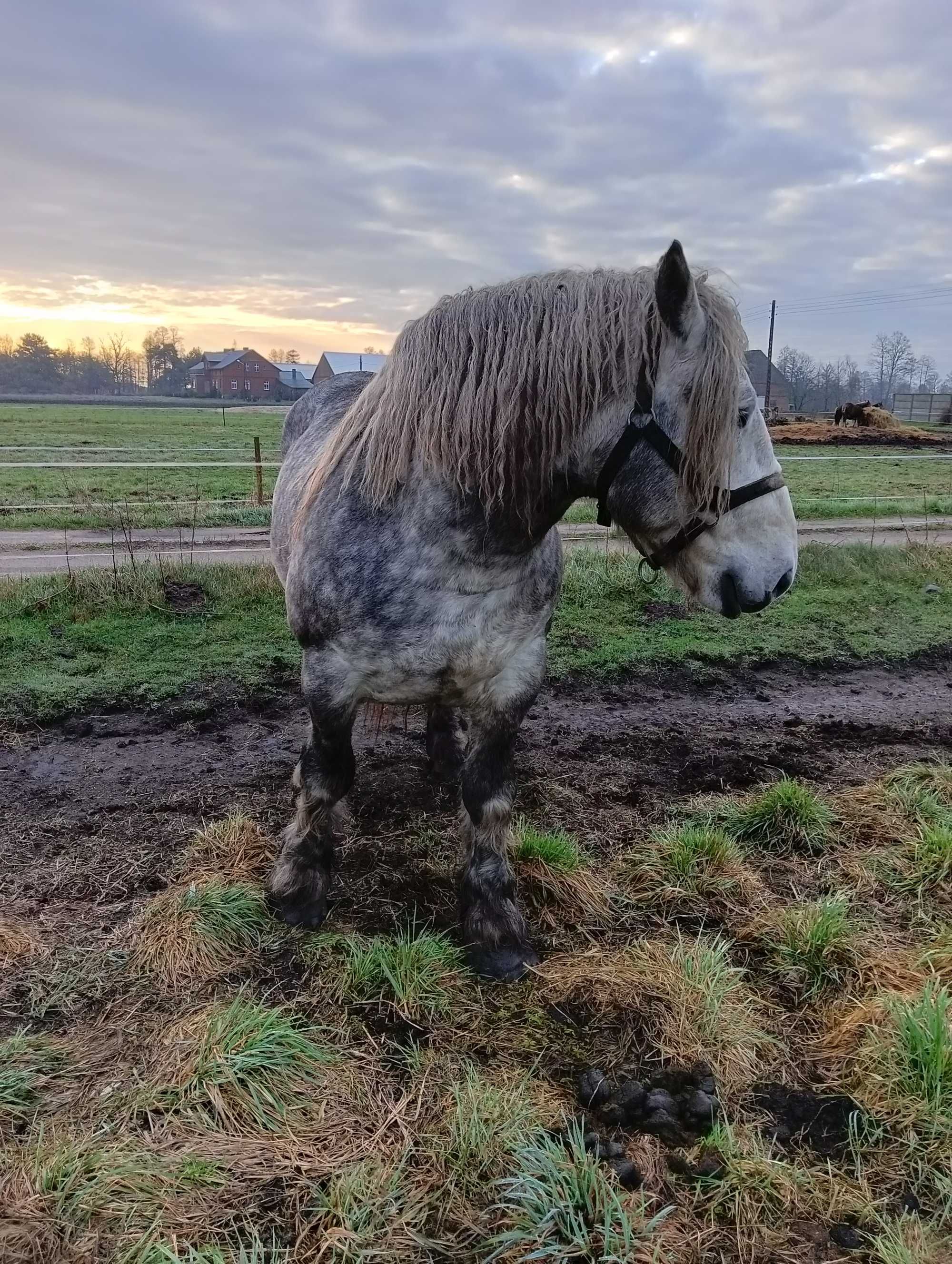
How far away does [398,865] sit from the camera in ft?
12.1

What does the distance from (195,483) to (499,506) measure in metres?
16.6

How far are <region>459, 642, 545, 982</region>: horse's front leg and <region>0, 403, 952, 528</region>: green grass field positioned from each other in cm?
845

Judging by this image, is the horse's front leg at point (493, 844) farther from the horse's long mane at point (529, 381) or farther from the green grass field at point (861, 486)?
the green grass field at point (861, 486)

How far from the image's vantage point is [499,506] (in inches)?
102

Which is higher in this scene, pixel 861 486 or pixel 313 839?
pixel 861 486

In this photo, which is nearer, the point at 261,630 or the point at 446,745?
the point at 446,745

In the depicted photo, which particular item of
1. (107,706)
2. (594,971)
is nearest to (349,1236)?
(594,971)

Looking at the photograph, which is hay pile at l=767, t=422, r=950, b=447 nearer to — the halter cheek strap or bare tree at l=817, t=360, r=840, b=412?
the halter cheek strap

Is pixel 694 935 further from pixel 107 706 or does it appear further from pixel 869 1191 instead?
pixel 107 706

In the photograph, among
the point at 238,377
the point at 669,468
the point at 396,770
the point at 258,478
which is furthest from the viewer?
the point at 238,377

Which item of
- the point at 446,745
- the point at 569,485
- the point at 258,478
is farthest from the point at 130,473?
the point at 569,485

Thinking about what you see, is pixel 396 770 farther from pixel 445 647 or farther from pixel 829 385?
pixel 829 385

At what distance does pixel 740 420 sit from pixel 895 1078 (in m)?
2.01

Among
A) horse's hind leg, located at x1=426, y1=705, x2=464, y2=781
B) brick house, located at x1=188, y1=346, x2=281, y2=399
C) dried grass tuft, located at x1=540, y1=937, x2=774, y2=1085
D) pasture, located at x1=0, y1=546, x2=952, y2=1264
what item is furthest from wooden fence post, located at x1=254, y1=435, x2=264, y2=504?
brick house, located at x1=188, y1=346, x2=281, y2=399
